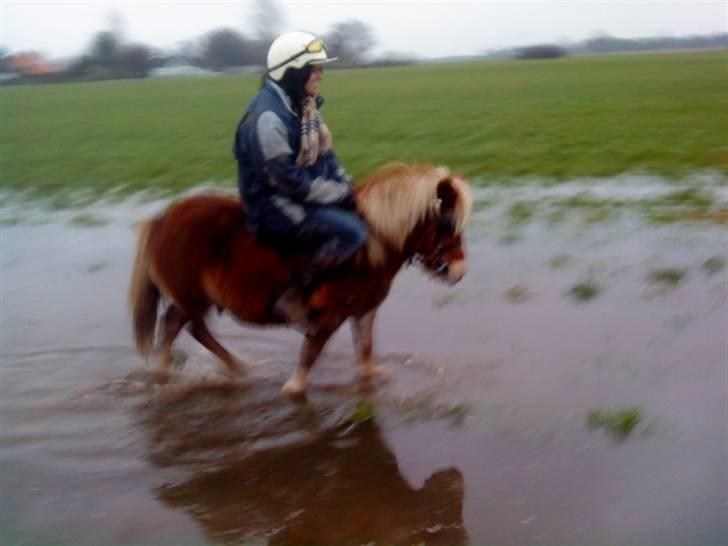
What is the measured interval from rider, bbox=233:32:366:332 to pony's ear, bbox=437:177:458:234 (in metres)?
0.47

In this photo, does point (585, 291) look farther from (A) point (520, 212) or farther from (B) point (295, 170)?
(A) point (520, 212)

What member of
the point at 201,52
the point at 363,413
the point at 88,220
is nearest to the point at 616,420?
the point at 363,413

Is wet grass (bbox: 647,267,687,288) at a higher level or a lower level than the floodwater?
higher

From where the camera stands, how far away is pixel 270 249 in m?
5.62

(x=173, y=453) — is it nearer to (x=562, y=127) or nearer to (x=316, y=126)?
(x=316, y=126)

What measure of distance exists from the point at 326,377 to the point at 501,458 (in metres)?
1.80

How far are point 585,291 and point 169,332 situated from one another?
3.29 meters

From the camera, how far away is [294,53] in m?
5.21

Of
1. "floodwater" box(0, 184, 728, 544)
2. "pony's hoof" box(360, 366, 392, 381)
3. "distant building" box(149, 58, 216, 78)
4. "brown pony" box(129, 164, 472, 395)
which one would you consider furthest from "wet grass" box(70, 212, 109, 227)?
"distant building" box(149, 58, 216, 78)

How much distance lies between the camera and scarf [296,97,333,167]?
213 inches

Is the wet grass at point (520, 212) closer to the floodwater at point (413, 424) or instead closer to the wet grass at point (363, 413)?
the floodwater at point (413, 424)

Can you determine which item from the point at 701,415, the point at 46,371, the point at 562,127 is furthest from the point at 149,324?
the point at 562,127

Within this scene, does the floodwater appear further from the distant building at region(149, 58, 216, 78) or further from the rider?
the distant building at region(149, 58, 216, 78)

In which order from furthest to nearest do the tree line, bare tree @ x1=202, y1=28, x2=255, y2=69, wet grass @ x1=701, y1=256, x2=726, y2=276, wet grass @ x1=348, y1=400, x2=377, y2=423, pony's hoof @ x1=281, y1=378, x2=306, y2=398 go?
bare tree @ x1=202, y1=28, x2=255, y2=69 → the tree line → wet grass @ x1=701, y1=256, x2=726, y2=276 → pony's hoof @ x1=281, y1=378, x2=306, y2=398 → wet grass @ x1=348, y1=400, x2=377, y2=423
